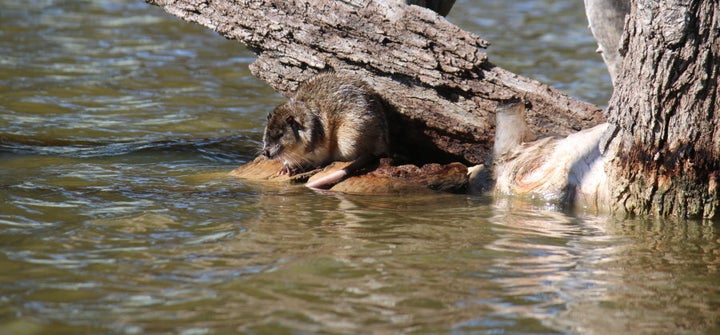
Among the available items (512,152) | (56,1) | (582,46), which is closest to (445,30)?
(512,152)

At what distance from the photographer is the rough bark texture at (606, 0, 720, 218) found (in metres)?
5.57

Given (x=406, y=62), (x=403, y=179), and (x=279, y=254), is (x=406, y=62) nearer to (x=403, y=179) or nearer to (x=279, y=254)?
(x=403, y=179)

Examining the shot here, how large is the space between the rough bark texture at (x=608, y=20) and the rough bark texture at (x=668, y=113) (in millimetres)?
919

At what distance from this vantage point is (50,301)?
175 inches

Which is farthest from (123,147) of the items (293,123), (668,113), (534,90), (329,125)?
(668,113)

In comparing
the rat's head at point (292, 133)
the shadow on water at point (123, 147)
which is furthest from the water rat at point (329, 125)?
the shadow on water at point (123, 147)

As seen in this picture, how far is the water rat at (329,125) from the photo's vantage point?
6.98m

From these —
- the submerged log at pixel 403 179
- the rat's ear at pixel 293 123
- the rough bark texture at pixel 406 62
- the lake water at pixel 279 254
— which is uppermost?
the rough bark texture at pixel 406 62

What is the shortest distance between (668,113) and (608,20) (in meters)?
1.32

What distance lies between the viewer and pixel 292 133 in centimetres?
712

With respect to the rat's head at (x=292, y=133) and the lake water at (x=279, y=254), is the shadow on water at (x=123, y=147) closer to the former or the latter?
the lake water at (x=279, y=254)

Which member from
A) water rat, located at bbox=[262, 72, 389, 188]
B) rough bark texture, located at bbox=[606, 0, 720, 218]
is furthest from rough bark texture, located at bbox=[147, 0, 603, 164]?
rough bark texture, located at bbox=[606, 0, 720, 218]

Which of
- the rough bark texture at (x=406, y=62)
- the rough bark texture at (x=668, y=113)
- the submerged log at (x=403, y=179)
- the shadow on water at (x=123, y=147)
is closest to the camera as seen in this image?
the rough bark texture at (x=668, y=113)

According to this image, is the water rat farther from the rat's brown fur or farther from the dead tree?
the dead tree
